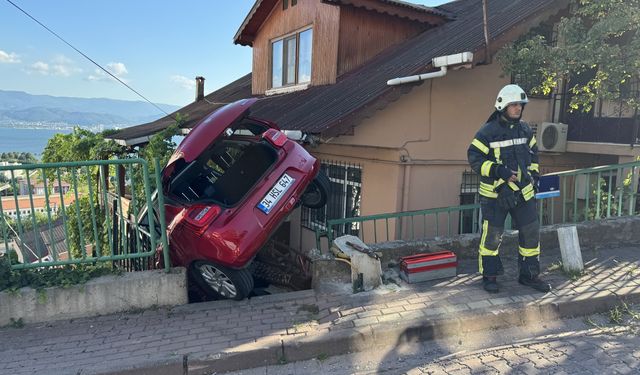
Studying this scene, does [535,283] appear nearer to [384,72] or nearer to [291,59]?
[384,72]

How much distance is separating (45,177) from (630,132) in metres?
8.81

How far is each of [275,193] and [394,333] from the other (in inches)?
69.6

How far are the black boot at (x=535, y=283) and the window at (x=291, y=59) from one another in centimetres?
692

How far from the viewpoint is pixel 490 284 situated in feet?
13.1

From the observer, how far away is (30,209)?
3752 millimetres

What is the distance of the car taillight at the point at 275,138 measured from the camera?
4.59 metres

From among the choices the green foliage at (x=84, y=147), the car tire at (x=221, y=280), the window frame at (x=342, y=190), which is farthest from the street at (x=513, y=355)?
the green foliage at (x=84, y=147)

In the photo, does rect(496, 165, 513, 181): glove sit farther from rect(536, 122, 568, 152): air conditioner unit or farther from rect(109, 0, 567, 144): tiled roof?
rect(536, 122, 568, 152): air conditioner unit

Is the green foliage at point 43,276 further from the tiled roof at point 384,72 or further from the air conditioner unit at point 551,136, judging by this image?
the air conditioner unit at point 551,136

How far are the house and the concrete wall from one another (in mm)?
2920

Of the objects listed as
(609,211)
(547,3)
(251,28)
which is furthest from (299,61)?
(609,211)

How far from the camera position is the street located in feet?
9.66

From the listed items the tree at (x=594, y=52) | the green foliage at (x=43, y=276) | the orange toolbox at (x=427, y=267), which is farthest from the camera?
the tree at (x=594, y=52)

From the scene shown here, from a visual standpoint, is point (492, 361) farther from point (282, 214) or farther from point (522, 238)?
point (282, 214)
